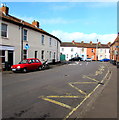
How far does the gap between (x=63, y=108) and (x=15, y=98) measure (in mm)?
2249

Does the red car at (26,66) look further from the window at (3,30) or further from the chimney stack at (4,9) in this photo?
the chimney stack at (4,9)

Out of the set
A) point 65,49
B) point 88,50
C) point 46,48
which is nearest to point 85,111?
point 46,48

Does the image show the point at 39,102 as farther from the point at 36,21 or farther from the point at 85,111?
the point at 36,21

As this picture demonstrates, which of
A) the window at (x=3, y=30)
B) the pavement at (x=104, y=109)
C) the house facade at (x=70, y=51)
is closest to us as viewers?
the pavement at (x=104, y=109)

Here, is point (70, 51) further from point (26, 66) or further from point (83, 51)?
point (26, 66)

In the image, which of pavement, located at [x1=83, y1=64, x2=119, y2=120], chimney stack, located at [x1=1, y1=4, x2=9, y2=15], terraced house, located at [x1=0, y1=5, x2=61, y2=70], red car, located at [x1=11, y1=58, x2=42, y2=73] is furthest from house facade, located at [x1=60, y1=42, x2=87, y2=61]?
pavement, located at [x1=83, y1=64, x2=119, y2=120]

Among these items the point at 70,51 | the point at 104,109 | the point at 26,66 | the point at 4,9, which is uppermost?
the point at 4,9

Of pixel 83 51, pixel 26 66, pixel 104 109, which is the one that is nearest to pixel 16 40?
pixel 26 66

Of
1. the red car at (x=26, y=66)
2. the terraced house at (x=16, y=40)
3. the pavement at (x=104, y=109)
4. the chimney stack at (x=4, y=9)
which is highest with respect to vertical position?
the chimney stack at (x=4, y=9)

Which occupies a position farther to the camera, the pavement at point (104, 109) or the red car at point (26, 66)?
the red car at point (26, 66)

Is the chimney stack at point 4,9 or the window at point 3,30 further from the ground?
the chimney stack at point 4,9

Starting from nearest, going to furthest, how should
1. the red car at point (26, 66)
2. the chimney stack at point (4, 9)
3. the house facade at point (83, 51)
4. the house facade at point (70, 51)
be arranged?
1. the red car at point (26, 66)
2. the chimney stack at point (4, 9)
3. the house facade at point (70, 51)
4. the house facade at point (83, 51)

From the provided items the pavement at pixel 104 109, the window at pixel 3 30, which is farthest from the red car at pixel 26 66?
the pavement at pixel 104 109

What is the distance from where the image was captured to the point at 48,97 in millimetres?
5805
